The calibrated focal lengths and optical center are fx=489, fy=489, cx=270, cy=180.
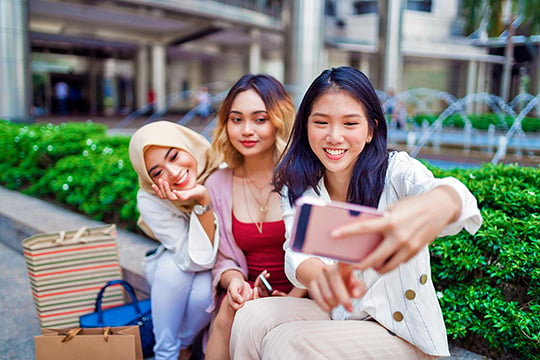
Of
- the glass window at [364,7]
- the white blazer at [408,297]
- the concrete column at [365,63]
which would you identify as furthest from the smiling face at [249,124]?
the glass window at [364,7]

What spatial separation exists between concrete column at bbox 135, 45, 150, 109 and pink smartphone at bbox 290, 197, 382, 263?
23926mm

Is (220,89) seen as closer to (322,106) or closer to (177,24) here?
(177,24)

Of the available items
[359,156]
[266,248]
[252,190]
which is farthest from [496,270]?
[252,190]

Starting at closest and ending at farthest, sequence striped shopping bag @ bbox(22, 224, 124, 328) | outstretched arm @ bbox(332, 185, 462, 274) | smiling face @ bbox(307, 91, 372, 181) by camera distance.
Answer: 1. outstretched arm @ bbox(332, 185, 462, 274)
2. smiling face @ bbox(307, 91, 372, 181)
3. striped shopping bag @ bbox(22, 224, 124, 328)

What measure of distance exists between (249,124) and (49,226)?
7.83 feet

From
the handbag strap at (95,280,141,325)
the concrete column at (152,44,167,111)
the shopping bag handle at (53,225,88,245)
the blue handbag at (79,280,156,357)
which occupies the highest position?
the concrete column at (152,44,167,111)

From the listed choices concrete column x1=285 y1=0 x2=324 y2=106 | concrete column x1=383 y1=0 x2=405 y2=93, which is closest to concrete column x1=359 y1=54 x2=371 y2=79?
concrete column x1=383 y1=0 x2=405 y2=93

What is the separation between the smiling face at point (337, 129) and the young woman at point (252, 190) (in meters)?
0.65

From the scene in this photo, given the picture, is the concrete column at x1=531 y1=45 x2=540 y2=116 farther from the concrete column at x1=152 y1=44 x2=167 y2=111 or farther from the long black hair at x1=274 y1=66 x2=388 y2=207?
the long black hair at x1=274 y1=66 x2=388 y2=207

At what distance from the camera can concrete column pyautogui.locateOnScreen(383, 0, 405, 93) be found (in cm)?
2075

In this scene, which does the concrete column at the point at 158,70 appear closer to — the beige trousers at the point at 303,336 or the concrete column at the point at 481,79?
the concrete column at the point at 481,79

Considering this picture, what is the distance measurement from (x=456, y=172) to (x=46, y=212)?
11.5ft

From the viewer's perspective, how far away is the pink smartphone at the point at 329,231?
3.46ft

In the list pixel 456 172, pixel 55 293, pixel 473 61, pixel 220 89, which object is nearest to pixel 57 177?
pixel 55 293
